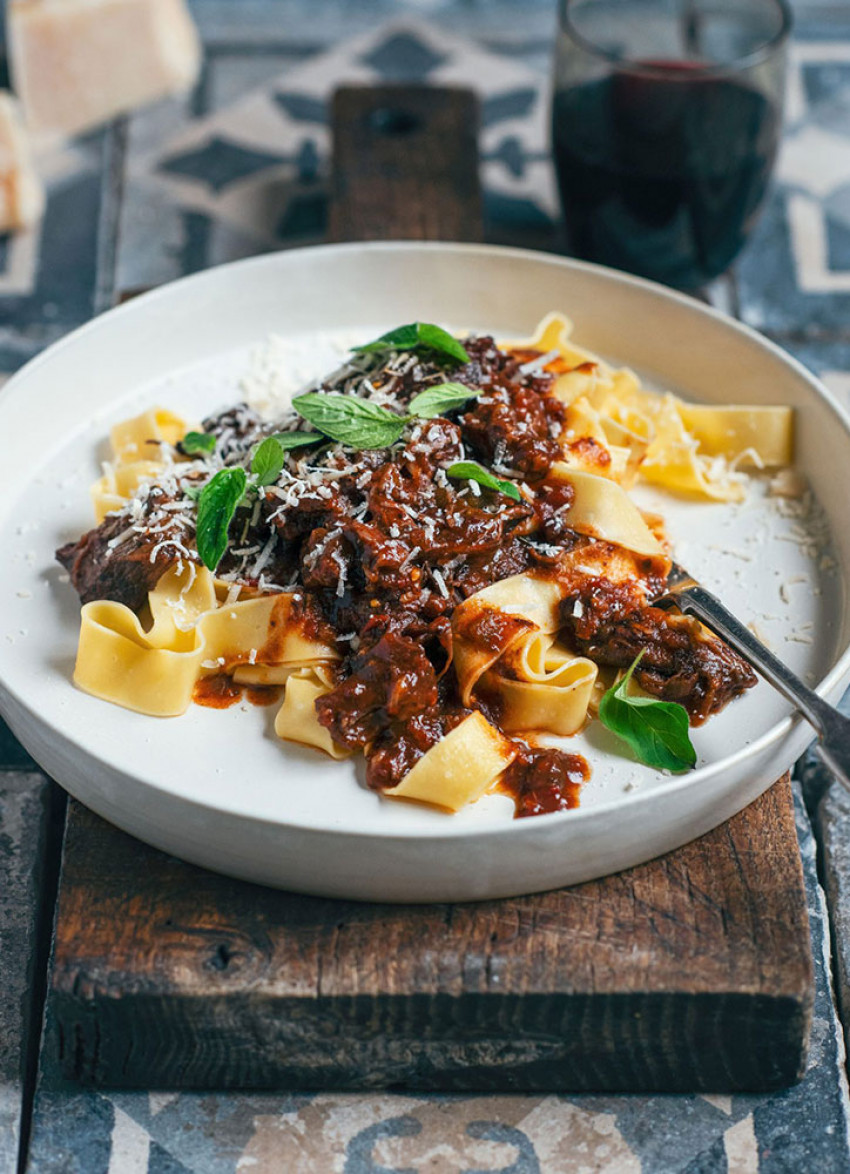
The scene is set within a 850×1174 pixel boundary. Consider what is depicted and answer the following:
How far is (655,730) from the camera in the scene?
3785 millimetres

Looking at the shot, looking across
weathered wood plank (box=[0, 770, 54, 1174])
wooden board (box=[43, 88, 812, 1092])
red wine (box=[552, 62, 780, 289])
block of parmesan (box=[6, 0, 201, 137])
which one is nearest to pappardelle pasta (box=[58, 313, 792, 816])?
wooden board (box=[43, 88, 812, 1092])

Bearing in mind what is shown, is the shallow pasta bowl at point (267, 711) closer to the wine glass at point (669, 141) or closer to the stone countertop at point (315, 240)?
the stone countertop at point (315, 240)

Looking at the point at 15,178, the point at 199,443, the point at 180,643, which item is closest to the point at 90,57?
the point at 15,178

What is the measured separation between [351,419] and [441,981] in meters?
1.58

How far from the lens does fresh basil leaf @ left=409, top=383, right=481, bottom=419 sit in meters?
4.20

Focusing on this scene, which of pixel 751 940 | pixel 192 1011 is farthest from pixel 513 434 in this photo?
pixel 192 1011

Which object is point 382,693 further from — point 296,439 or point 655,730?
point 296,439

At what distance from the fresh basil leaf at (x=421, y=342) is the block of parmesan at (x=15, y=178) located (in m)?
2.80

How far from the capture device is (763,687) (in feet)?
13.3

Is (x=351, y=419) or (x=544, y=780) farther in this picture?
(x=351, y=419)

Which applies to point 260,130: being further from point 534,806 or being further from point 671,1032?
point 671,1032

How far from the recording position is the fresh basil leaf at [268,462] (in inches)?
163

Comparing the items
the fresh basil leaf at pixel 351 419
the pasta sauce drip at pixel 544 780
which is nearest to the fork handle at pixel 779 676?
the pasta sauce drip at pixel 544 780

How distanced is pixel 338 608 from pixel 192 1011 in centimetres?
114
